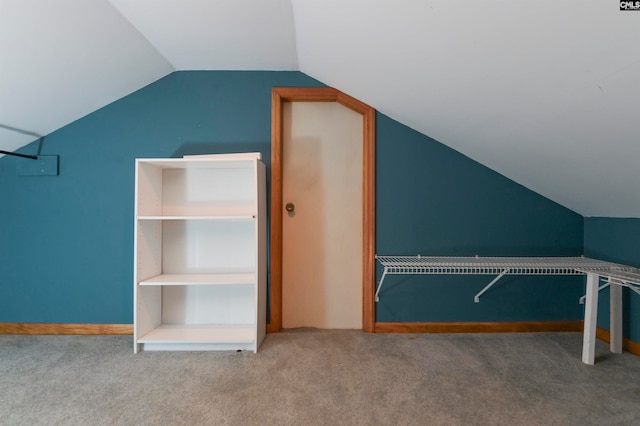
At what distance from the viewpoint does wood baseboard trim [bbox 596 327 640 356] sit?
1.88 m

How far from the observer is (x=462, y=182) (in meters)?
2.22

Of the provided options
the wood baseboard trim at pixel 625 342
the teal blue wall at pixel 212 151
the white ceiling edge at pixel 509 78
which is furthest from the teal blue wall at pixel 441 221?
the wood baseboard trim at pixel 625 342

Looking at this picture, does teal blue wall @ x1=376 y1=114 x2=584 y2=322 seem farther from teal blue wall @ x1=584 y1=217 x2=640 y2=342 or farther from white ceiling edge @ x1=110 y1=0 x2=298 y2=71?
white ceiling edge @ x1=110 y1=0 x2=298 y2=71

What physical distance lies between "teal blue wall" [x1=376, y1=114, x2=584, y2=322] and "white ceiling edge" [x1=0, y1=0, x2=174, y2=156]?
1707 mm

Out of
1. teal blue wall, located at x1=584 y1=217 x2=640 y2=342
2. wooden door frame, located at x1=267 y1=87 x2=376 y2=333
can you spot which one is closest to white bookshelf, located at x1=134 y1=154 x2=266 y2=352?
wooden door frame, located at x1=267 y1=87 x2=376 y2=333

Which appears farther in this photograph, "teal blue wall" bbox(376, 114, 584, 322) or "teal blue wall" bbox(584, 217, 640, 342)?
"teal blue wall" bbox(376, 114, 584, 322)

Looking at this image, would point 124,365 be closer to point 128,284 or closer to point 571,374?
point 128,284

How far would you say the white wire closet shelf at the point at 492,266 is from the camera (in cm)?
186

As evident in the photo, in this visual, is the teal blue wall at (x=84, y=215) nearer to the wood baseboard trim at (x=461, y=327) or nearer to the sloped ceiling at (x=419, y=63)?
the sloped ceiling at (x=419, y=63)

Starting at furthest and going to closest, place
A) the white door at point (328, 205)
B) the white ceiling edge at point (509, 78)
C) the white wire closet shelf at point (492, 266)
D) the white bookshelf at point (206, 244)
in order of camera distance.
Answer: the white door at point (328, 205)
the white bookshelf at point (206, 244)
the white wire closet shelf at point (492, 266)
the white ceiling edge at point (509, 78)

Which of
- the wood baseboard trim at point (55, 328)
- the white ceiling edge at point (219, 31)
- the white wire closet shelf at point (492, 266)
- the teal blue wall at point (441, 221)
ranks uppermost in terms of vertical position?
the white ceiling edge at point (219, 31)

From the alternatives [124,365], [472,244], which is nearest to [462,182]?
[472,244]

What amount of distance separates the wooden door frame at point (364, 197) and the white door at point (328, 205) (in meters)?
0.09

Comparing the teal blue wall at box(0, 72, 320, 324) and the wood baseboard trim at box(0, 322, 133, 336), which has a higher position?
the teal blue wall at box(0, 72, 320, 324)
